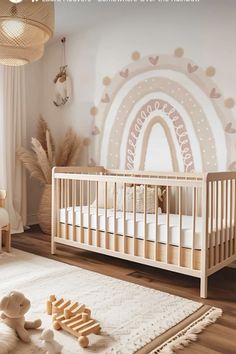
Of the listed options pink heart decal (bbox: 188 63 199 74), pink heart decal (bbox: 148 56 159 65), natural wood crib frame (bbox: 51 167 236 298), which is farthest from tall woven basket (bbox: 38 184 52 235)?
pink heart decal (bbox: 188 63 199 74)

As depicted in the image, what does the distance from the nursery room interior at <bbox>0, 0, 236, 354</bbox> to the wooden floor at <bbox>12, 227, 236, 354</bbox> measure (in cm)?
1

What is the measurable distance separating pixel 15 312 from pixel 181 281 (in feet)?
4.07

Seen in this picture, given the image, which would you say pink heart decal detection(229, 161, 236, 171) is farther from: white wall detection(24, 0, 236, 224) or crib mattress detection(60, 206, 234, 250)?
crib mattress detection(60, 206, 234, 250)

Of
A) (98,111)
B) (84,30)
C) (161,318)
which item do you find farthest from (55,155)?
(161,318)

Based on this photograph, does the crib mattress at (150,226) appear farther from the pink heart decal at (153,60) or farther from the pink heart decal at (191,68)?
the pink heart decal at (153,60)

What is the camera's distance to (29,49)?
1.95m

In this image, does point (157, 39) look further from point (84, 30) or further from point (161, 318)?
point (161, 318)

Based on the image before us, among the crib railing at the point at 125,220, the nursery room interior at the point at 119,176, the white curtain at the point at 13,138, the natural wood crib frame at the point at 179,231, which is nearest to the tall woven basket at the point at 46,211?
the nursery room interior at the point at 119,176

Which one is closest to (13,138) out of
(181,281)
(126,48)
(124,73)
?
(124,73)

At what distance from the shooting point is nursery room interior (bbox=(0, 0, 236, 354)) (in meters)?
1.76

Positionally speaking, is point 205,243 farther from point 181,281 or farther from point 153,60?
point 153,60

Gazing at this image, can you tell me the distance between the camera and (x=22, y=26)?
1.76 m

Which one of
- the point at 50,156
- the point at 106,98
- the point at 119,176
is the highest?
the point at 106,98

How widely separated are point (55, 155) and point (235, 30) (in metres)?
2.27
